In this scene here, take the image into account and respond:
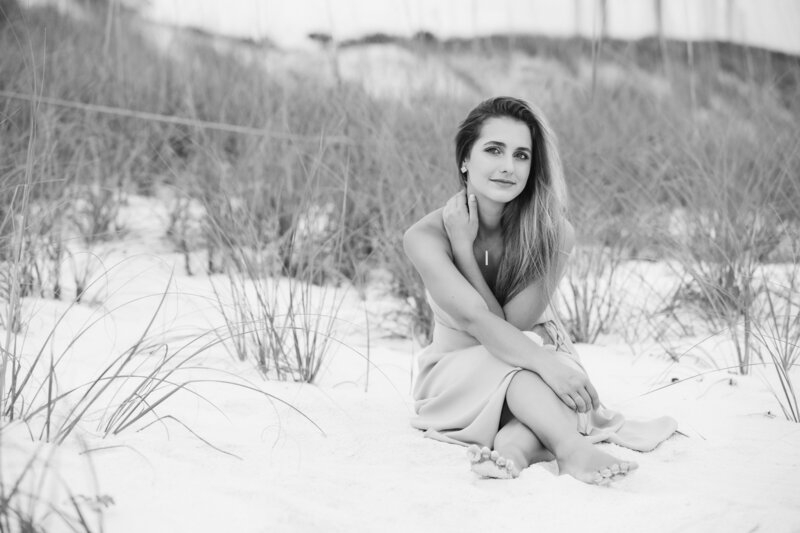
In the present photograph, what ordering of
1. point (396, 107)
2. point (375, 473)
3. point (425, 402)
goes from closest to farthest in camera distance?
point (375, 473), point (425, 402), point (396, 107)

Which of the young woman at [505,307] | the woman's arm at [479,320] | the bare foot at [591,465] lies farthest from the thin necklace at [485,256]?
the bare foot at [591,465]

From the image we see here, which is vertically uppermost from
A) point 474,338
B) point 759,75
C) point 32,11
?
point 32,11

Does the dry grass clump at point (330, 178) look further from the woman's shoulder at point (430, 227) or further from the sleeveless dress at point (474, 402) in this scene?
the sleeveless dress at point (474, 402)

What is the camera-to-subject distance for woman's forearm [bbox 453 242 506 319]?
2.23m

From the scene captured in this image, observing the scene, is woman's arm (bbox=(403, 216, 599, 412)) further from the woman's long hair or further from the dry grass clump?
the dry grass clump

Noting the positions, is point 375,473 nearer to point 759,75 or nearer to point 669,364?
point 669,364

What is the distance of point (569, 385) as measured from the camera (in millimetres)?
1941

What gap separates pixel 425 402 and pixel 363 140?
6.62 feet

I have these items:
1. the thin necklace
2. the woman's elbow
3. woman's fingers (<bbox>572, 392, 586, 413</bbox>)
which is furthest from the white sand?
the thin necklace

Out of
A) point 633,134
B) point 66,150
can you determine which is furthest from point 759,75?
point 66,150

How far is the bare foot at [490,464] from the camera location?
1.74 metres

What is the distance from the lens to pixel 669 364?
8.76 ft

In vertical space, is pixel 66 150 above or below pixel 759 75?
below

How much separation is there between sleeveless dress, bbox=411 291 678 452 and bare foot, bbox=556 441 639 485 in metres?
0.21
